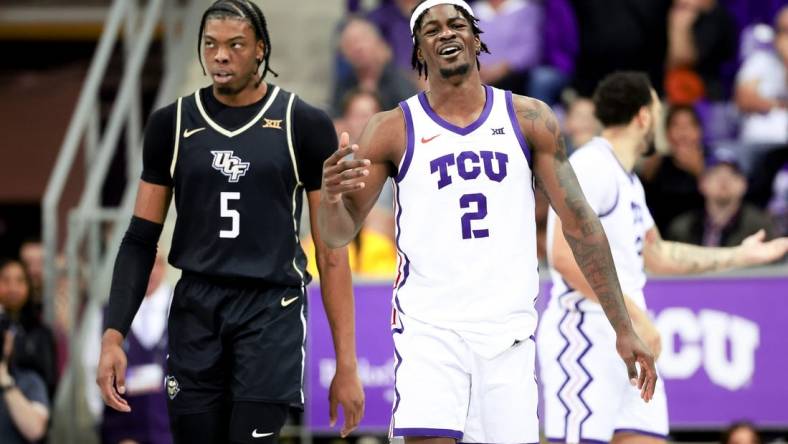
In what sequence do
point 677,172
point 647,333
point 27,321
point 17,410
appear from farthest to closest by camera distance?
point 677,172 → point 27,321 → point 17,410 → point 647,333

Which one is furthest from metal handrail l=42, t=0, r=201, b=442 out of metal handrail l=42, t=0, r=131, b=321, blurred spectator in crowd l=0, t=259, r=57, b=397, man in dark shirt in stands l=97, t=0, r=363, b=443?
man in dark shirt in stands l=97, t=0, r=363, b=443

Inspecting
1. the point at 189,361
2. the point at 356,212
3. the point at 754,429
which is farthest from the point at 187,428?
the point at 754,429

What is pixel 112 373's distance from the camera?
6312 mm

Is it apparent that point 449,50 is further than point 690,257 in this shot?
No

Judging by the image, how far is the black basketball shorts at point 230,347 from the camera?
6.28 metres

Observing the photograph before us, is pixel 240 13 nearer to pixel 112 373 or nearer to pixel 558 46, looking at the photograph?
pixel 112 373

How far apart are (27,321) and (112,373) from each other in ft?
15.6

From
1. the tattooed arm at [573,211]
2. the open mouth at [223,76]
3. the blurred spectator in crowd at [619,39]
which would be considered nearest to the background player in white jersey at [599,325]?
the tattooed arm at [573,211]

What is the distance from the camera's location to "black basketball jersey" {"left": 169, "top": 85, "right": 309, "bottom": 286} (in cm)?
636

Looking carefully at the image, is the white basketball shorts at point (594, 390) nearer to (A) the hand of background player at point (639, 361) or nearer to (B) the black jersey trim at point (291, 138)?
(A) the hand of background player at point (639, 361)

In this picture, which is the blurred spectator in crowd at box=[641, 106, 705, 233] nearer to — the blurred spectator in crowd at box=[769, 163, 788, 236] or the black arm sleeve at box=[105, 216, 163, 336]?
the blurred spectator in crowd at box=[769, 163, 788, 236]

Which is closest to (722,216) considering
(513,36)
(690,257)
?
(513,36)

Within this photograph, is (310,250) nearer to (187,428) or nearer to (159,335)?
(159,335)

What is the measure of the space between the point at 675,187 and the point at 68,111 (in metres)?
8.55
